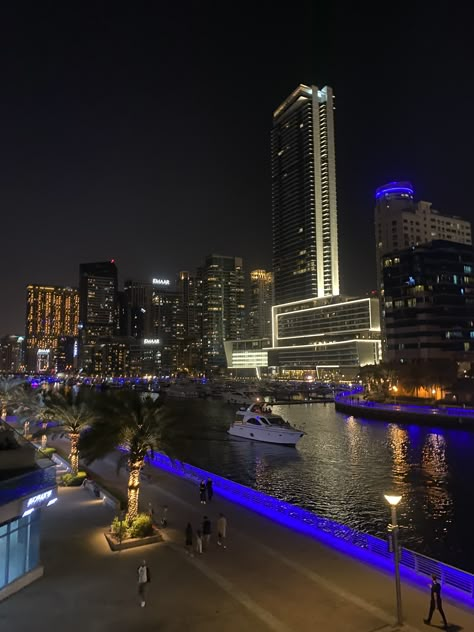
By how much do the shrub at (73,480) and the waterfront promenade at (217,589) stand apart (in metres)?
7.88

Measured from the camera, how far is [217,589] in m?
14.8

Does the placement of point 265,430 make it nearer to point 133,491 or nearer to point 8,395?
point 133,491

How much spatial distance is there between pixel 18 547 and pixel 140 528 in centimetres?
528

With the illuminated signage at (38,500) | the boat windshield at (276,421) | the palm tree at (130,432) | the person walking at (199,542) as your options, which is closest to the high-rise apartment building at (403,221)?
the boat windshield at (276,421)

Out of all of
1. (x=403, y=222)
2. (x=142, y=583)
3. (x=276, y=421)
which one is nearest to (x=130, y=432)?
→ (x=142, y=583)

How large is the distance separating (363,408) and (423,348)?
5003cm

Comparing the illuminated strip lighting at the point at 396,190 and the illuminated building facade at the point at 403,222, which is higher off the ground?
the illuminated strip lighting at the point at 396,190

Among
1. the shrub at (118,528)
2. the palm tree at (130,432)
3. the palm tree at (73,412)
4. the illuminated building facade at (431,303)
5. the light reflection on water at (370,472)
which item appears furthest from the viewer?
the illuminated building facade at (431,303)

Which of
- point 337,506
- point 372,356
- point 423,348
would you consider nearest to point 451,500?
point 337,506

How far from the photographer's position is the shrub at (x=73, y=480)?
1137 inches

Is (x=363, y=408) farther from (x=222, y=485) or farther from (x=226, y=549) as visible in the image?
(x=226, y=549)

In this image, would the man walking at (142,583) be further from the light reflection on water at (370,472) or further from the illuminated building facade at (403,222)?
the illuminated building facade at (403,222)

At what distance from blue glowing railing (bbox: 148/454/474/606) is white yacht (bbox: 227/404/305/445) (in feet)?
87.9

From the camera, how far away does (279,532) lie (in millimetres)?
20703
